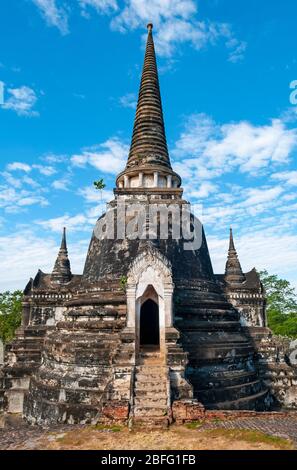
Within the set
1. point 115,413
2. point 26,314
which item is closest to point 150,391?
point 115,413

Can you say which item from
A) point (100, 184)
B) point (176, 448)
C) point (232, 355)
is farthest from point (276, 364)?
point (100, 184)

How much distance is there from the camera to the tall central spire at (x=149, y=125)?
18.4m

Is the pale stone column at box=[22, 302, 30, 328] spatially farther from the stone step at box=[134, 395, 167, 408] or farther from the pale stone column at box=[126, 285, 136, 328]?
the stone step at box=[134, 395, 167, 408]

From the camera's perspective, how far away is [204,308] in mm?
13898

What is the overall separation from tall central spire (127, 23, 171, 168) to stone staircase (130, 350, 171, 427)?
1077 centimetres

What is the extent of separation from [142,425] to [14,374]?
10.0 metres

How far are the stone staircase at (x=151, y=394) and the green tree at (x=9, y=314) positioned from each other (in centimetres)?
2661

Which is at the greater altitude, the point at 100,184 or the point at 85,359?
the point at 100,184

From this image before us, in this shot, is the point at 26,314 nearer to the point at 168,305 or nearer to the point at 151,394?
the point at 168,305

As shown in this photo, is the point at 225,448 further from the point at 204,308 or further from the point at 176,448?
the point at 204,308

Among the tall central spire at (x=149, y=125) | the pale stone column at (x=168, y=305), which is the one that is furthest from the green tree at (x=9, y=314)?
the pale stone column at (x=168, y=305)

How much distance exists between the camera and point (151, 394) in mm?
9641

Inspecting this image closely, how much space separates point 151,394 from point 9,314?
29.0 metres
